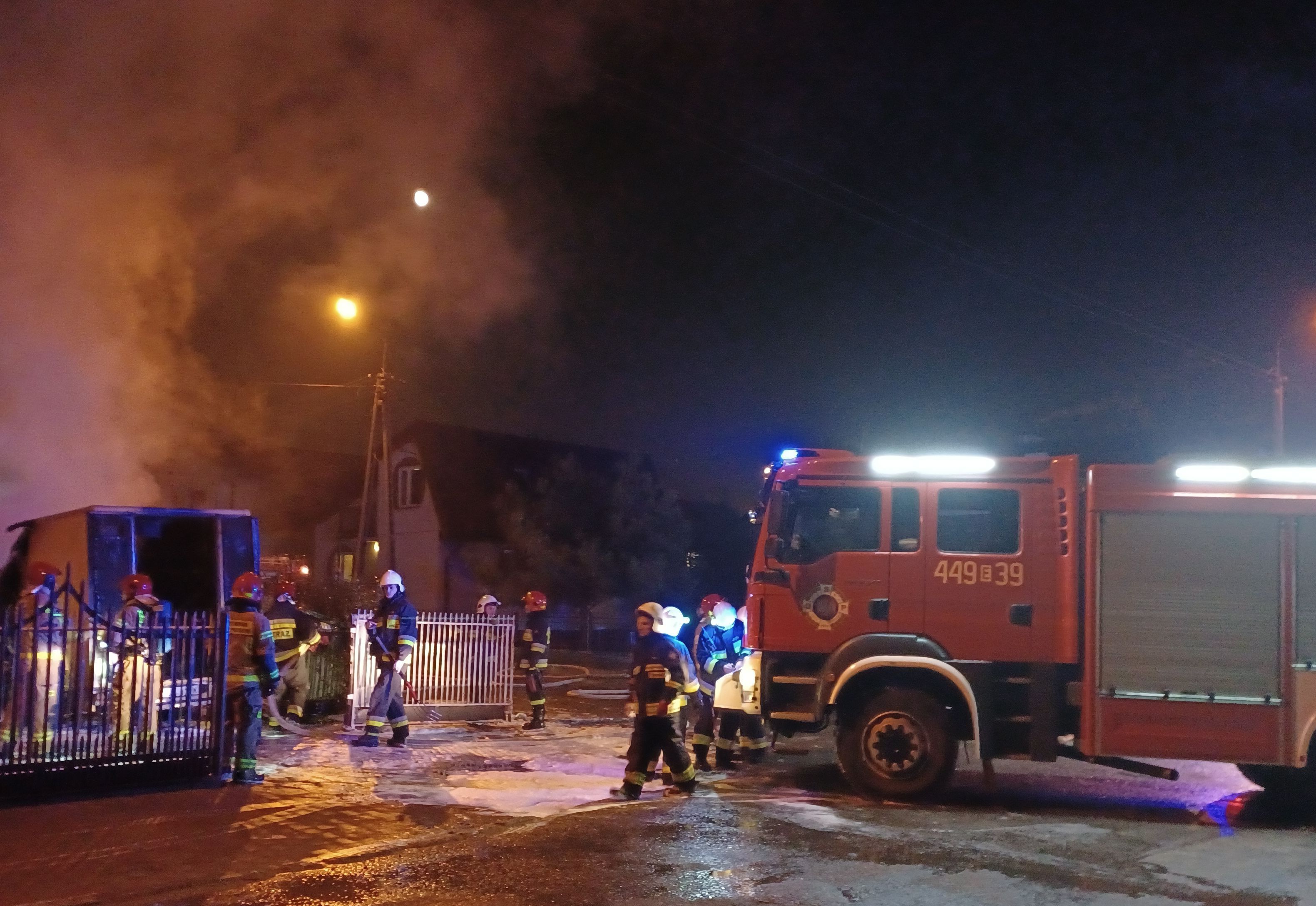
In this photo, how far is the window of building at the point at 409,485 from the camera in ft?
110

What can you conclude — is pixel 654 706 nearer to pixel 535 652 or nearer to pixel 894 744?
pixel 894 744

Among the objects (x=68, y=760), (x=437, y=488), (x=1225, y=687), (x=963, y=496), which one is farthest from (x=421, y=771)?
(x=437, y=488)

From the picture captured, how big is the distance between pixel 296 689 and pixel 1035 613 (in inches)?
292

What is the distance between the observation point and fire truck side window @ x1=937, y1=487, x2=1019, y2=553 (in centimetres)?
798

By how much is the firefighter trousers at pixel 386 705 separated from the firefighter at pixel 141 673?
2130mm

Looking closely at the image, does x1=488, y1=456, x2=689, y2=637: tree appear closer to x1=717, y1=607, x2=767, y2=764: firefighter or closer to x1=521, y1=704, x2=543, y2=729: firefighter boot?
x1=521, y1=704, x2=543, y2=729: firefighter boot

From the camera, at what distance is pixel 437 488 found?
3209cm

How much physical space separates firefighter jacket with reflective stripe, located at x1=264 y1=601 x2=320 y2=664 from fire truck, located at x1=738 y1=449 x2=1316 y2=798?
459cm

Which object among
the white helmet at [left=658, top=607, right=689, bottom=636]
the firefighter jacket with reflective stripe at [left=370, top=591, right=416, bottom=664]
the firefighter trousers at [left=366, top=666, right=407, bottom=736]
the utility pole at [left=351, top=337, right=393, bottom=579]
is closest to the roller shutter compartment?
the white helmet at [left=658, top=607, right=689, bottom=636]

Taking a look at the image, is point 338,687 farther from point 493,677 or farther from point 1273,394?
point 1273,394

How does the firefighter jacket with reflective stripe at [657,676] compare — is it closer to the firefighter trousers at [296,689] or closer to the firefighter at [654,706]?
the firefighter at [654,706]

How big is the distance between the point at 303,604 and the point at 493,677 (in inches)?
214

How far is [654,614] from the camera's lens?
319 inches

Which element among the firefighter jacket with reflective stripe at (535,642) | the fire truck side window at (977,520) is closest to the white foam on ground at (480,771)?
the firefighter jacket with reflective stripe at (535,642)
